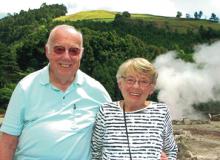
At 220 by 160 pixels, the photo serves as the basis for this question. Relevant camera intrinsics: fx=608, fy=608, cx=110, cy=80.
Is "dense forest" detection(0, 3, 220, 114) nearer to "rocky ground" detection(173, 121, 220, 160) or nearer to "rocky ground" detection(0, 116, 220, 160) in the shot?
"rocky ground" detection(0, 116, 220, 160)

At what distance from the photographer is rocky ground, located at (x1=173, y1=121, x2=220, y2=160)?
28.8 metres

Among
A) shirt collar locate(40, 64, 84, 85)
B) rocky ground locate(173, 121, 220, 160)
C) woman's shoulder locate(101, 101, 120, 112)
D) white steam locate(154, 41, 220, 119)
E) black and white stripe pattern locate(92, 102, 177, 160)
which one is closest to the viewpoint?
black and white stripe pattern locate(92, 102, 177, 160)

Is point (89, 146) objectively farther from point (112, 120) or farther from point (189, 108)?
point (189, 108)

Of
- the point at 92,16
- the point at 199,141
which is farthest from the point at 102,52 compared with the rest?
the point at 92,16

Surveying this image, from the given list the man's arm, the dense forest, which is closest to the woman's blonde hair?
the man's arm

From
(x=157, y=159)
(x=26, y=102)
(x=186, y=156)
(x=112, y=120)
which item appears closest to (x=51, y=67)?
A: (x=26, y=102)

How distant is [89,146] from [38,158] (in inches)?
23.2

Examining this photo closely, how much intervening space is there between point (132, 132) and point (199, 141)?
30.3 metres

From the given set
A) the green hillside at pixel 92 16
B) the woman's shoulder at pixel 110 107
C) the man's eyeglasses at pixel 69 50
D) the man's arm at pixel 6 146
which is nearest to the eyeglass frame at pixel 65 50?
the man's eyeglasses at pixel 69 50

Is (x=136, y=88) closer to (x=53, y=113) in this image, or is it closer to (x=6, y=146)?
(x=53, y=113)

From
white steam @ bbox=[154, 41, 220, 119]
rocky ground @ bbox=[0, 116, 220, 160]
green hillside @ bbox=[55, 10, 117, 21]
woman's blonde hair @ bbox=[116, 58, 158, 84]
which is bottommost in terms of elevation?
green hillside @ bbox=[55, 10, 117, 21]

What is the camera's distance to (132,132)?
6.66 m

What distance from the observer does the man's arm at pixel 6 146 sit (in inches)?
269

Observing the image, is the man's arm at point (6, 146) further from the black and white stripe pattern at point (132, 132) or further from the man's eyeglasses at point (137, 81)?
the man's eyeglasses at point (137, 81)
